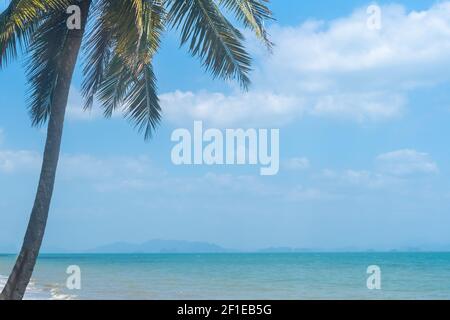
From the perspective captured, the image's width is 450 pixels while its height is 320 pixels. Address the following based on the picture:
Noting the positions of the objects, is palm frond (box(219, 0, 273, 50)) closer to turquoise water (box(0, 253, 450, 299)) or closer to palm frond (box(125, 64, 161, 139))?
palm frond (box(125, 64, 161, 139))

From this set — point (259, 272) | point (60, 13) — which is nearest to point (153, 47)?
point (60, 13)

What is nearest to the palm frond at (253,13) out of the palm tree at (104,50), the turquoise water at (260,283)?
the palm tree at (104,50)

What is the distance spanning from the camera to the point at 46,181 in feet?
34.0

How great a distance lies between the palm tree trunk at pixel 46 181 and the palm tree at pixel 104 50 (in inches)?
0.6

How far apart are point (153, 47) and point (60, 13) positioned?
1.66 m

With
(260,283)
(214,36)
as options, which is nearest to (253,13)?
(214,36)

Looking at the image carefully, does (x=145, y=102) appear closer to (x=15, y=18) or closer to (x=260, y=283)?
(x=15, y=18)

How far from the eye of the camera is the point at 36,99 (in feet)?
41.9

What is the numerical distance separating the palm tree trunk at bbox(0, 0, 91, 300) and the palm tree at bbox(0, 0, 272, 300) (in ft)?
0.05

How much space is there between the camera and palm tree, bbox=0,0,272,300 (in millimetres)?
10219

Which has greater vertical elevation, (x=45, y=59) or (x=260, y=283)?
(x=45, y=59)

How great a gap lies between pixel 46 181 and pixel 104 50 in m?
3.43

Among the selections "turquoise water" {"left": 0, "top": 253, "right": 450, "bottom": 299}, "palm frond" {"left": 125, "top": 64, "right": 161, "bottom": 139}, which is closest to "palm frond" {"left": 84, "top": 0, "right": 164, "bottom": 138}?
"palm frond" {"left": 125, "top": 64, "right": 161, "bottom": 139}
